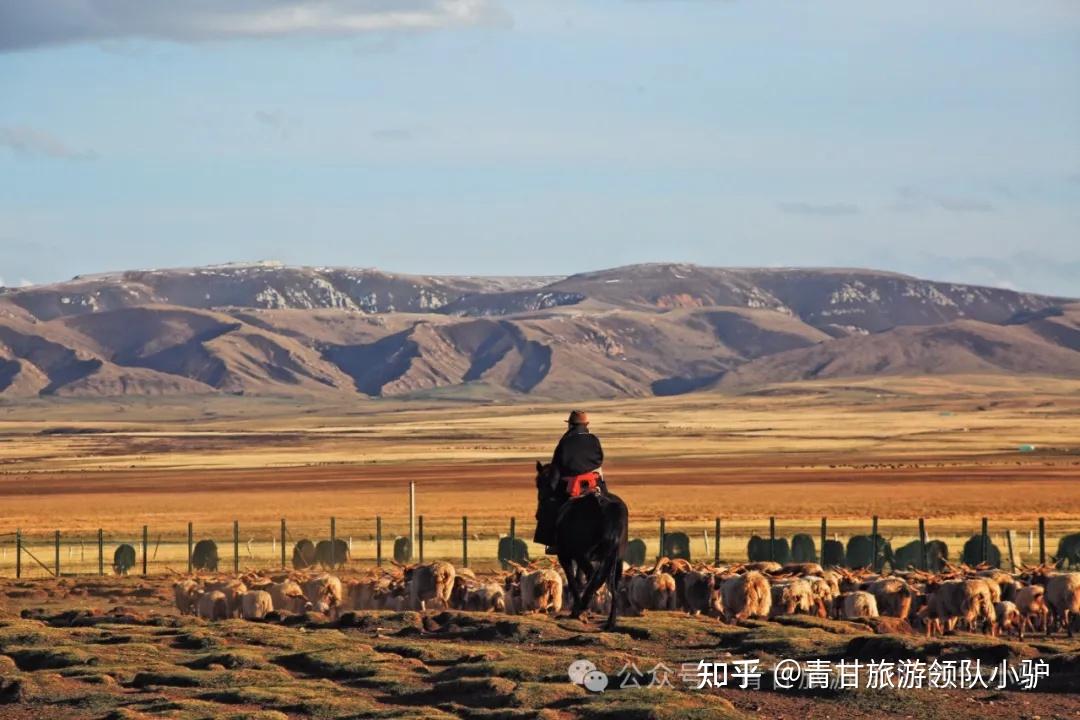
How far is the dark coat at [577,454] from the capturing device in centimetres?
2666

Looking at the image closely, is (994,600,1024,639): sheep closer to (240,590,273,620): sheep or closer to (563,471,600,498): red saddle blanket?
(563,471,600,498): red saddle blanket

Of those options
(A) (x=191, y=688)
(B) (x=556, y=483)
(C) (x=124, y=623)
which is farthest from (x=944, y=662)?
(C) (x=124, y=623)

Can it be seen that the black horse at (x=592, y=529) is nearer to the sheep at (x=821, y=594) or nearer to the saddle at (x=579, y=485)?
the saddle at (x=579, y=485)

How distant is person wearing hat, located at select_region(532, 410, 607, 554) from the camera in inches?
1051

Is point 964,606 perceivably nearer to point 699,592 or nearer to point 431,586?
point 699,592

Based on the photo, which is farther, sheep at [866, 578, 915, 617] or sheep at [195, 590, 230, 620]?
sheep at [195, 590, 230, 620]

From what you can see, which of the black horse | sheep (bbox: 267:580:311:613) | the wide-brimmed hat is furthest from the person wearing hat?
sheep (bbox: 267:580:311:613)

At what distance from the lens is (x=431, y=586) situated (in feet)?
117

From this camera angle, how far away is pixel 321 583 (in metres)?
35.9

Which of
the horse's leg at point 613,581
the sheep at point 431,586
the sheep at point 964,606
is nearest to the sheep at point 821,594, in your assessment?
the sheep at point 964,606

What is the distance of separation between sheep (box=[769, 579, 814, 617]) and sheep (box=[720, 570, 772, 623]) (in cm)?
19

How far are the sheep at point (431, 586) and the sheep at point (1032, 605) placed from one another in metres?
10.8

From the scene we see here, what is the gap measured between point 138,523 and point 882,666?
222ft

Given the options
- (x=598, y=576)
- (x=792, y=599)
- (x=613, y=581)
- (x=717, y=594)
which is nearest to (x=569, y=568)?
(x=598, y=576)
